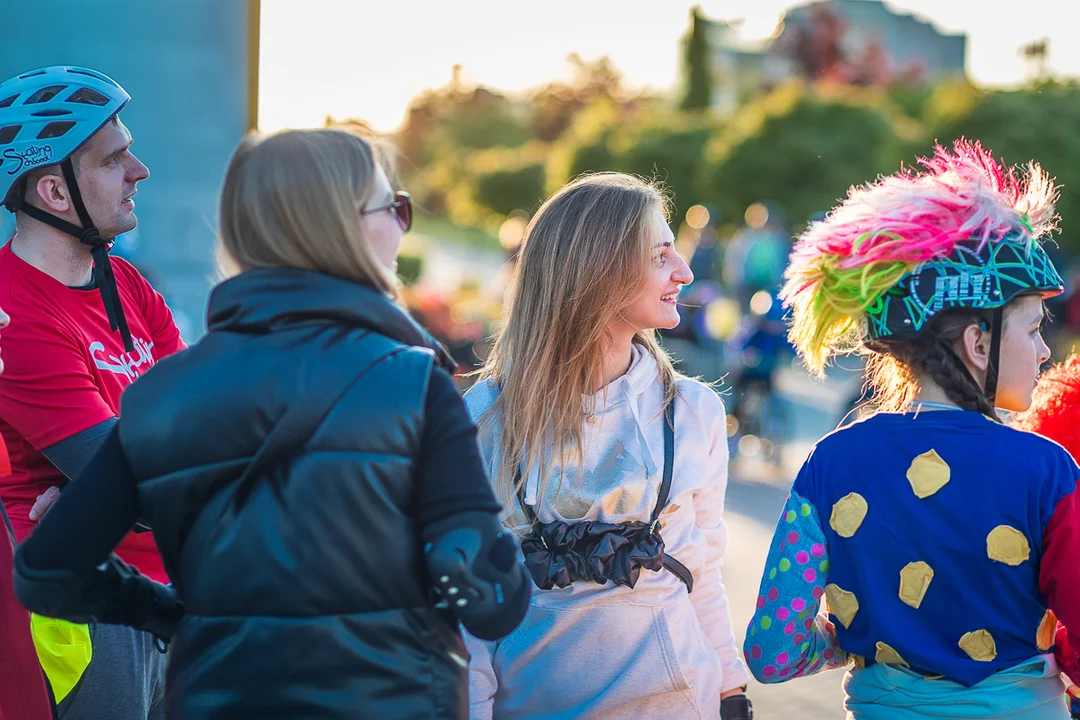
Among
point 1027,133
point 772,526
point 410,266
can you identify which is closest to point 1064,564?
point 772,526

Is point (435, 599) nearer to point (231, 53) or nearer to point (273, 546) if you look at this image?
point (273, 546)

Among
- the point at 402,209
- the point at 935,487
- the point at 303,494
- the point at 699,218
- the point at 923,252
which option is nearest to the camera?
the point at 303,494

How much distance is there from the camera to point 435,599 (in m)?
1.90

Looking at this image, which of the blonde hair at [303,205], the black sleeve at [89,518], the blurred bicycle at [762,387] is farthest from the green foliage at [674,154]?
the black sleeve at [89,518]

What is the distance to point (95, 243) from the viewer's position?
2865 mm

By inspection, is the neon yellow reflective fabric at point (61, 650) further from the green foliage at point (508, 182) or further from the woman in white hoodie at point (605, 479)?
the green foliage at point (508, 182)

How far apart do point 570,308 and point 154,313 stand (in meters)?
1.13

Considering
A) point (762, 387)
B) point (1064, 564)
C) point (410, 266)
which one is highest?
point (1064, 564)

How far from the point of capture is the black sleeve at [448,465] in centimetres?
184

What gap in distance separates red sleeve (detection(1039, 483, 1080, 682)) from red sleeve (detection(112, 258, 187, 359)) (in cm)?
212

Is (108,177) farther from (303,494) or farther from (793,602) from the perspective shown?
(793,602)

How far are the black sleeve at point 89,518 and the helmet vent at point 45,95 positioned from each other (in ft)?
4.04

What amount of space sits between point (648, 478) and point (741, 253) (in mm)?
15635

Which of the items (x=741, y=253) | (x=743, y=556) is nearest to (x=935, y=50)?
(x=741, y=253)
